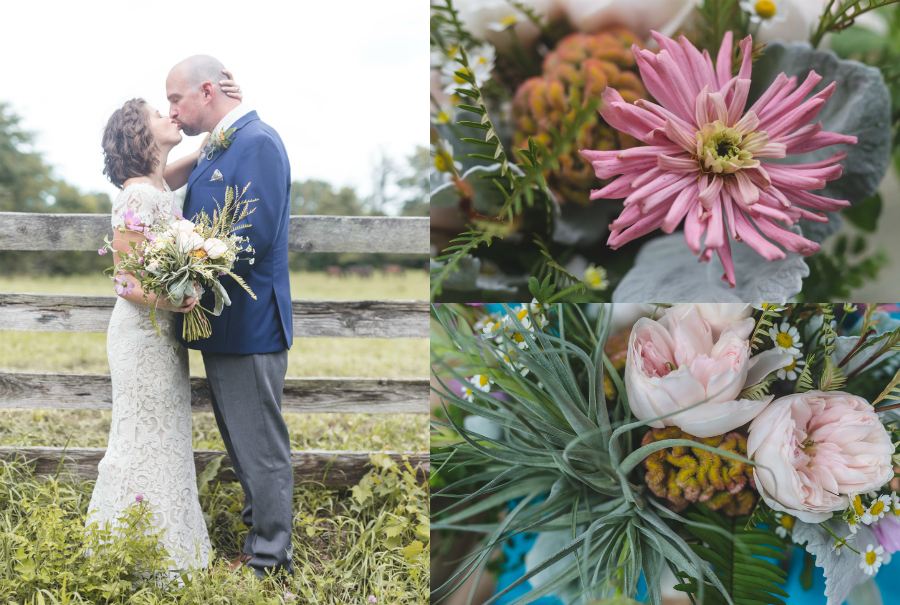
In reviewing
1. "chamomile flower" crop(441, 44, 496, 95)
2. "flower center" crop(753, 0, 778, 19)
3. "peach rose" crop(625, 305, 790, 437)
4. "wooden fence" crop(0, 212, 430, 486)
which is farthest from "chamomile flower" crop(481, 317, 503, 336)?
"wooden fence" crop(0, 212, 430, 486)

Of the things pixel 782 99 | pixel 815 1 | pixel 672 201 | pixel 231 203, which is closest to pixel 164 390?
pixel 231 203

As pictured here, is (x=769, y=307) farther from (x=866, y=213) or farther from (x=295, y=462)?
(x=295, y=462)

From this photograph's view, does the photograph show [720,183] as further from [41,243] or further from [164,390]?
[41,243]

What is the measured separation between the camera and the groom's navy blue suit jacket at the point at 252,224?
3.24 ft

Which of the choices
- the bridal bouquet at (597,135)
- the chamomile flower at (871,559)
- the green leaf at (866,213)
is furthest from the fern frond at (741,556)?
the green leaf at (866,213)

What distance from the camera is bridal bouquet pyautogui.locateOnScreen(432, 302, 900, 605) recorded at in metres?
0.63

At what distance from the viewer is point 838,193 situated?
0.66 metres

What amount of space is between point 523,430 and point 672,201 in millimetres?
365

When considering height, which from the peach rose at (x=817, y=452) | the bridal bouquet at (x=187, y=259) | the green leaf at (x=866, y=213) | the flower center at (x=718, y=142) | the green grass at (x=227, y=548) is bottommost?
the green grass at (x=227, y=548)

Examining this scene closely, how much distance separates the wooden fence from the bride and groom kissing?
0.86 ft

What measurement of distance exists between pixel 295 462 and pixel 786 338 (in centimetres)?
123

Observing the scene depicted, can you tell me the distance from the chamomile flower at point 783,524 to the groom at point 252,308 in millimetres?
963

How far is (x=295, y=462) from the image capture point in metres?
1.36

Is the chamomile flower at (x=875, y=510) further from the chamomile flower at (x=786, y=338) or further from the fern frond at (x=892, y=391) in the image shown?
the chamomile flower at (x=786, y=338)
